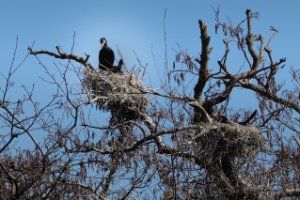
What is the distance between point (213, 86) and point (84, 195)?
10.6 feet

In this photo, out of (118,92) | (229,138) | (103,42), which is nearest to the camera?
(229,138)

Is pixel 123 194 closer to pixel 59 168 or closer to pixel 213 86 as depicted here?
pixel 59 168

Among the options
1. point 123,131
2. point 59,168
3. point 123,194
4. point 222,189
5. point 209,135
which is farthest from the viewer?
point 123,131

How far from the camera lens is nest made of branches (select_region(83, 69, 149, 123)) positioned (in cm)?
1086

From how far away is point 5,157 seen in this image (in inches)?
283

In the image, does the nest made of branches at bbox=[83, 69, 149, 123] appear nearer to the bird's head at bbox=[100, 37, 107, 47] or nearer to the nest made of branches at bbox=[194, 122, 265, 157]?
the nest made of branches at bbox=[194, 122, 265, 157]

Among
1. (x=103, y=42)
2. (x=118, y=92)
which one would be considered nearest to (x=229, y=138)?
(x=118, y=92)

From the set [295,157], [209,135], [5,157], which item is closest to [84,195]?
→ [5,157]

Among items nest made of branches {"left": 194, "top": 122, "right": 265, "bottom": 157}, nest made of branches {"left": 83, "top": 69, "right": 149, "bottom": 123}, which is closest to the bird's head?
nest made of branches {"left": 83, "top": 69, "right": 149, "bottom": 123}

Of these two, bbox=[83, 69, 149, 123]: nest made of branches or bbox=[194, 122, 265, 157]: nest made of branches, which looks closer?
bbox=[194, 122, 265, 157]: nest made of branches

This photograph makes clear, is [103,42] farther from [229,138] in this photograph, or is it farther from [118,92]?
[229,138]

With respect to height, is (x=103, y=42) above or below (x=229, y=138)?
above

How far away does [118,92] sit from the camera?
10812 millimetres

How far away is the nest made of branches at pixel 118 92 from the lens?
1086 cm
